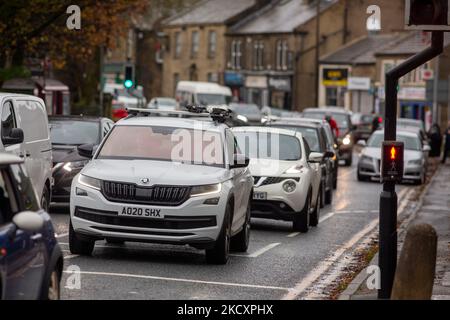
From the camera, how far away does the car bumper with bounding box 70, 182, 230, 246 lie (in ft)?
46.9

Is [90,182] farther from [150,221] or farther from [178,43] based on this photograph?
[178,43]

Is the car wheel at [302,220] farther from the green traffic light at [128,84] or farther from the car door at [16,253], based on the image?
the green traffic light at [128,84]

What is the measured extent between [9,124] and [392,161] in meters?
7.10

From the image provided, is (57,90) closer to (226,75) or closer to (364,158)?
(364,158)

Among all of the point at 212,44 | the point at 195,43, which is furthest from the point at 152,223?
the point at 195,43

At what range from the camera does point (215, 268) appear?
14539 millimetres

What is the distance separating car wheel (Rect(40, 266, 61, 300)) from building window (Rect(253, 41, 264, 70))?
89.2m

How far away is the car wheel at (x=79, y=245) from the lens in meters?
14.8

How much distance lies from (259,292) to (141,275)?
4.58ft

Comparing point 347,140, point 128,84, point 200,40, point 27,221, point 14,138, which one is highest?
point 200,40

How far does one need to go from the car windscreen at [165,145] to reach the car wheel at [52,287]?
586 centimetres

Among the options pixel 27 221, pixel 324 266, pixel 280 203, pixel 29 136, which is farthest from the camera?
pixel 280 203

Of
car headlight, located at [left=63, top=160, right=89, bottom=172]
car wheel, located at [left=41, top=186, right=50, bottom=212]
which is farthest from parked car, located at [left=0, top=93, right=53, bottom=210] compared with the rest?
car headlight, located at [left=63, top=160, right=89, bottom=172]
